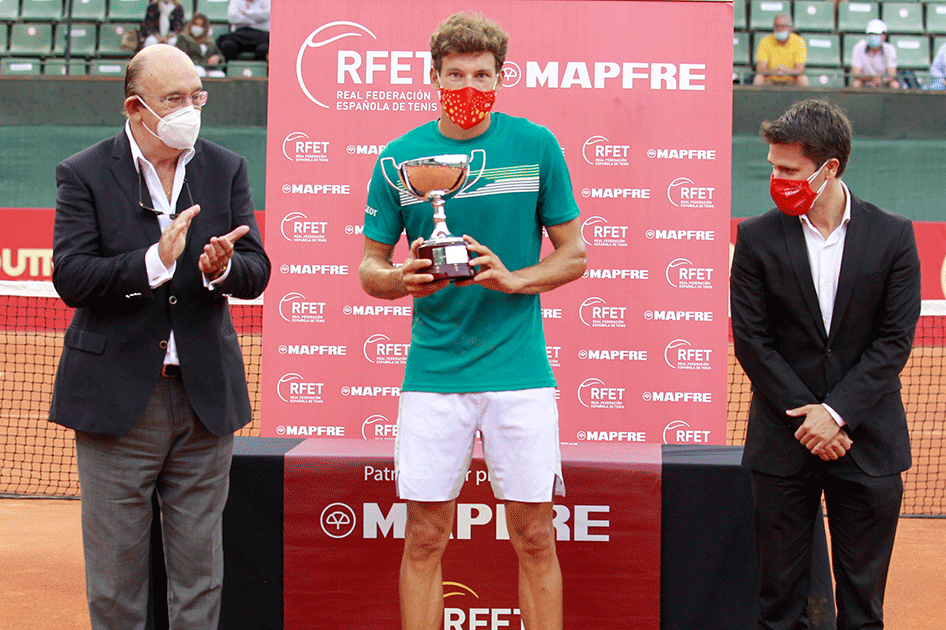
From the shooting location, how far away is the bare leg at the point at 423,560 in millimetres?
2990

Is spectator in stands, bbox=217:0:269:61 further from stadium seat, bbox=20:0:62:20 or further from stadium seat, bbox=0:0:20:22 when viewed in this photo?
stadium seat, bbox=0:0:20:22

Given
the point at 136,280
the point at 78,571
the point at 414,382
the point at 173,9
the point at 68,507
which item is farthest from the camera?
the point at 173,9

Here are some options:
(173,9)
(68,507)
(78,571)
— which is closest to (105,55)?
(173,9)

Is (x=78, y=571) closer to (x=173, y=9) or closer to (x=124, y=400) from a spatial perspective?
(x=124, y=400)

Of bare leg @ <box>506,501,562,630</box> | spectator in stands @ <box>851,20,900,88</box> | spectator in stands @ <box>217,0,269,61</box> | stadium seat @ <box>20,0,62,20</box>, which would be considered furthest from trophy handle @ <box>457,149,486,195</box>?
stadium seat @ <box>20,0,62,20</box>

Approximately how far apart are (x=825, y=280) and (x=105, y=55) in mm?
14455

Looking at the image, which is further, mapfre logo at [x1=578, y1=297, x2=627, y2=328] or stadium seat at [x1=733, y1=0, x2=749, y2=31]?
stadium seat at [x1=733, y1=0, x2=749, y2=31]

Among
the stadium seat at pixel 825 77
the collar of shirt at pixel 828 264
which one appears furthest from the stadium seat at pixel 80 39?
the collar of shirt at pixel 828 264

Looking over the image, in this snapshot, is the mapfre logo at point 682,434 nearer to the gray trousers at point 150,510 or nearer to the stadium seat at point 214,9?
the gray trousers at point 150,510

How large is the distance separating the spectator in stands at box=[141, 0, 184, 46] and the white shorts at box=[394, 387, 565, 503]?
12.6m

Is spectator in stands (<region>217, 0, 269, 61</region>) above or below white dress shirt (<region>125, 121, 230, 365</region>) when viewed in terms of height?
above

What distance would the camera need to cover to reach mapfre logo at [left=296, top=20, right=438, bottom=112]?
516cm

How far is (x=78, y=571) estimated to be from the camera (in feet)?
16.6

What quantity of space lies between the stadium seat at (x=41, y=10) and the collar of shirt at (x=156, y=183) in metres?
14.5
